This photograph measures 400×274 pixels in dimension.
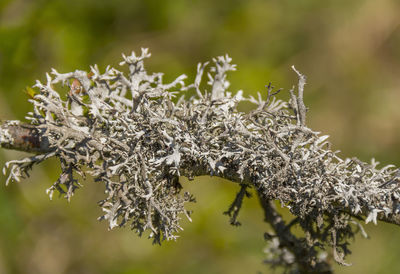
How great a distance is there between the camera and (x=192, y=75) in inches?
121

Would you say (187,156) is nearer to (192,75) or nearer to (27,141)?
(27,141)

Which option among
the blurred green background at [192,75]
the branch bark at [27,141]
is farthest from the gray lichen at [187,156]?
the blurred green background at [192,75]

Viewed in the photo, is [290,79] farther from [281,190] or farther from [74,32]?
[281,190]

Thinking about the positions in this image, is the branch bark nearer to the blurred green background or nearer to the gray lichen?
the gray lichen

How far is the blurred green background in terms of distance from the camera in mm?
2850

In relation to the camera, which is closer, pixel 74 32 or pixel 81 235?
pixel 81 235

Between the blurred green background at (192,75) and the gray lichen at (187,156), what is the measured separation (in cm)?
187

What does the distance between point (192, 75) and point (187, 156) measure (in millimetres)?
2124

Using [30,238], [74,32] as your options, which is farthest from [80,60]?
[30,238]

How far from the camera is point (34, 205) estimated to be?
2865mm

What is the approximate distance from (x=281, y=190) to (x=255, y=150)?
4.5 inches

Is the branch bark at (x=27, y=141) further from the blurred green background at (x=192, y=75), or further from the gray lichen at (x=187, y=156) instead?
the blurred green background at (x=192, y=75)

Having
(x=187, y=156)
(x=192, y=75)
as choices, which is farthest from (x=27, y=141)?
(x=192, y=75)

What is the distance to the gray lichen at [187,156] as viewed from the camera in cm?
95
